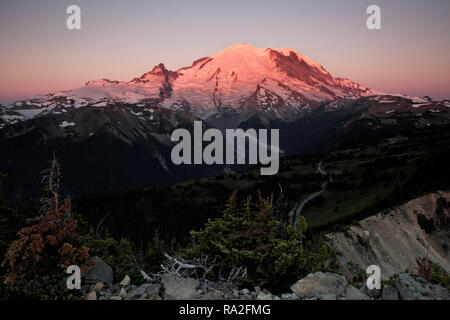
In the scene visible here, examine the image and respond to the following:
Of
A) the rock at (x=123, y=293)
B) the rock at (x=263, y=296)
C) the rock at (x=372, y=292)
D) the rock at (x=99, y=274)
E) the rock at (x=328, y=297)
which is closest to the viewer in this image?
the rock at (x=328, y=297)

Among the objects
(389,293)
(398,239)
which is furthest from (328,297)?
(398,239)

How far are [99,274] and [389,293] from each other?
13.3 meters

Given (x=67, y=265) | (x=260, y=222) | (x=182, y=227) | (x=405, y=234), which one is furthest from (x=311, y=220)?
(x=67, y=265)

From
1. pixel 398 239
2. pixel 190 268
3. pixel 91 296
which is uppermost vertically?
pixel 91 296

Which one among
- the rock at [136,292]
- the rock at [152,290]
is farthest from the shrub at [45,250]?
the rock at [152,290]

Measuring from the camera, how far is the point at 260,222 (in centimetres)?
2094

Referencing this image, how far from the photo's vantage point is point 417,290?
14.9 metres

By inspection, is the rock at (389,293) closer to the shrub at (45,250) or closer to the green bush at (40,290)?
the green bush at (40,290)

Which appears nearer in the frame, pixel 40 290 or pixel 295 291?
pixel 40 290

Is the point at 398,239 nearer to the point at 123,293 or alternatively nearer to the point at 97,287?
the point at 123,293

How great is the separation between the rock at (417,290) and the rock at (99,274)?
44.1 ft

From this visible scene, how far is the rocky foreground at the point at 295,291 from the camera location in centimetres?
1455

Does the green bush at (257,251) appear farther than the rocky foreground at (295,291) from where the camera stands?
Yes
